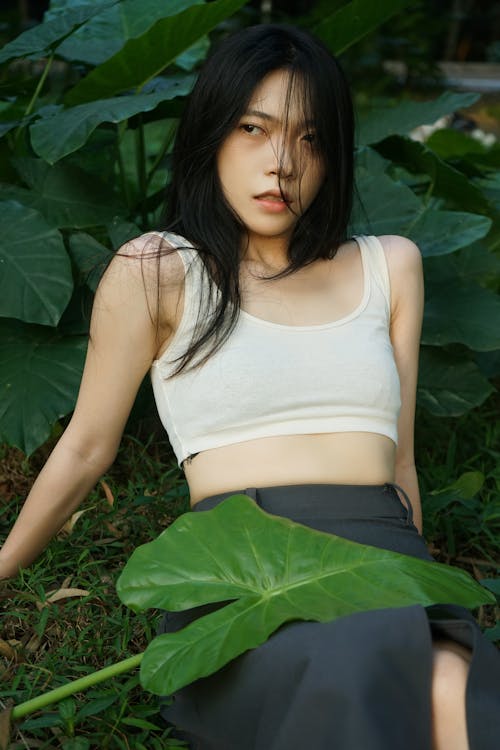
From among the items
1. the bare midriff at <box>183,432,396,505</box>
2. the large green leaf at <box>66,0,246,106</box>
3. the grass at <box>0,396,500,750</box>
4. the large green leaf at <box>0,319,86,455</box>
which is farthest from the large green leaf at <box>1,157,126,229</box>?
the bare midriff at <box>183,432,396,505</box>

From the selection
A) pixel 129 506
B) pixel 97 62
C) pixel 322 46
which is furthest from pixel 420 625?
pixel 97 62

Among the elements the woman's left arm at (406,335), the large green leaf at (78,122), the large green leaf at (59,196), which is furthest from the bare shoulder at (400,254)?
the large green leaf at (59,196)

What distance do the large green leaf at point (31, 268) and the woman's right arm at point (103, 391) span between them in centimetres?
38

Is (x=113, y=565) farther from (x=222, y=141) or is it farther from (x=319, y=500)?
(x=222, y=141)

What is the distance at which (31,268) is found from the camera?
6.78ft

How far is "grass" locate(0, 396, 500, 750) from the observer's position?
154 centimetres

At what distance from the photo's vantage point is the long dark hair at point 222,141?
163cm

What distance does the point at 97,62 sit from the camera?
2535mm

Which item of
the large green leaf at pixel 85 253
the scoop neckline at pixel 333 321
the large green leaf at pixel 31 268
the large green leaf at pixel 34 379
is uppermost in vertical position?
the scoop neckline at pixel 333 321

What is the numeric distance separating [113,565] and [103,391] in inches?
21.3

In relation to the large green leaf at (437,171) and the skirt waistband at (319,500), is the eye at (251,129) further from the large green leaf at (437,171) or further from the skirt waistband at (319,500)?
the large green leaf at (437,171)

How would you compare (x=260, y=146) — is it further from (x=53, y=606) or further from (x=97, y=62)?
(x=97, y=62)

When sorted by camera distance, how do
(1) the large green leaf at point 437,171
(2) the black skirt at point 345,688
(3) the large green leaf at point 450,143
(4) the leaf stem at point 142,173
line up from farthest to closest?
1. (3) the large green leaf at point 450,143
2. (4) the leaf stem at point 142,173
3. (1) the large green leaf at point 437,171
4. (2) the black skirt at point 345,688

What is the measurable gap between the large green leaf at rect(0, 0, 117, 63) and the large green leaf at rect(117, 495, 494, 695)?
120 centimetres
